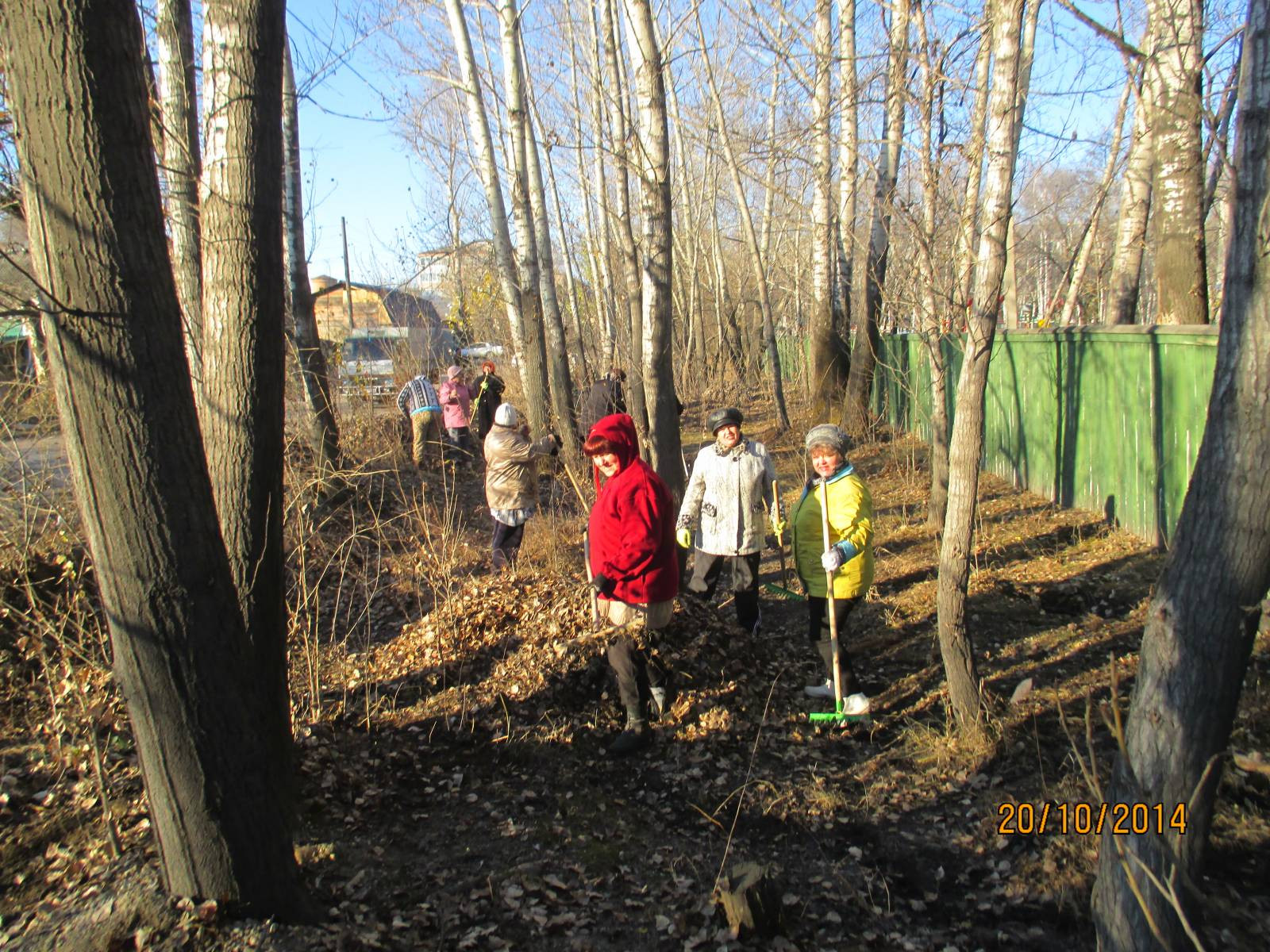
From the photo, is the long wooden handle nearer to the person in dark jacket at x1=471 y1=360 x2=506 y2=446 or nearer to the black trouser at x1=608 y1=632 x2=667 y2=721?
the black trouser at x1=608 y1=632 x2=667 y2=721

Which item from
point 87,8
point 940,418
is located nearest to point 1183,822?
point 87,8

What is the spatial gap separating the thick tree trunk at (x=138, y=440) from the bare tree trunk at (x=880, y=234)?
5.24m

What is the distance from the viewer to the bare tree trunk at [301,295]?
34.1ft

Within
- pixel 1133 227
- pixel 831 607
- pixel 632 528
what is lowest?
pixel 831 607

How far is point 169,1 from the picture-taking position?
6184mm

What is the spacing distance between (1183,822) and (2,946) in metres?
3.77

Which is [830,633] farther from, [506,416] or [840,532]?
[506,416]

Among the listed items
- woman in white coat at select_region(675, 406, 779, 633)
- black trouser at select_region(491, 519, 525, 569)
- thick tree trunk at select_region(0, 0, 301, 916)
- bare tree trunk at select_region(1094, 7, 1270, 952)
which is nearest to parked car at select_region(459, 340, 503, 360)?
black trouser at select_region(491, 519, 525, 569)

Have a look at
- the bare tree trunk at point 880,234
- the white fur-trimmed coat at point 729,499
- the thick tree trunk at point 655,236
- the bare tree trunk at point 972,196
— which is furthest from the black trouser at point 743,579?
the bare tree trunk at point 880,234

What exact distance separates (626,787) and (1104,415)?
6.46 meters

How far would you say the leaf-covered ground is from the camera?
3.38 metres

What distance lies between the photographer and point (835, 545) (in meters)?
5.14
